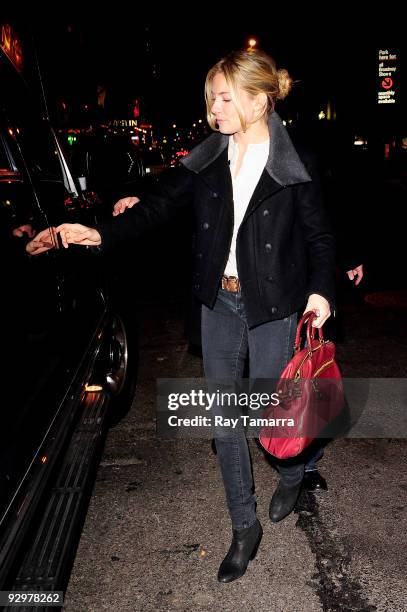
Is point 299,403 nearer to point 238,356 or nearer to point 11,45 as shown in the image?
point 238,356

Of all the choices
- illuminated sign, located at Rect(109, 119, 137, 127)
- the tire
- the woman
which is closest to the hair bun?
the woman

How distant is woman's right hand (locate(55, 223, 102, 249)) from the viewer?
2.42m

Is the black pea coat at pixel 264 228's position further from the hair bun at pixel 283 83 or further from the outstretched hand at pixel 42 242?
the outstretched hand at pixel 42 242

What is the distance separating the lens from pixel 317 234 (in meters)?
2.47

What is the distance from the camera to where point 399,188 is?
21.4m

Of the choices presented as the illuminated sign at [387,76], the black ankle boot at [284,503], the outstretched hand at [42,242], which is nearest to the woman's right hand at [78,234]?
the outstretched hand at [42,242]

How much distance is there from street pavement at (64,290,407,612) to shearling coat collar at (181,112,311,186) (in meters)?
1.11

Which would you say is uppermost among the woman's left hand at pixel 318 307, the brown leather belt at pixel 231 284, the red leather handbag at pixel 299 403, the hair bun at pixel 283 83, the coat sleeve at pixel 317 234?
the hair bun at pixel 283 83

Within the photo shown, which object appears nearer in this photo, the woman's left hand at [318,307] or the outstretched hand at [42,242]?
the woman's left hand at [318,307]

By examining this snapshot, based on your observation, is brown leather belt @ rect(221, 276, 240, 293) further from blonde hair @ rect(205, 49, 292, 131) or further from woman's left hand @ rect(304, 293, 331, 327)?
blonde hair @ rect(205, 49, 292, 131)

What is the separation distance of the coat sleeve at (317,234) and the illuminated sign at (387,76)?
1625 inches

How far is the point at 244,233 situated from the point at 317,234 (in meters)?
0.31

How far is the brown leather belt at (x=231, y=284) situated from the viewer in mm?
2498

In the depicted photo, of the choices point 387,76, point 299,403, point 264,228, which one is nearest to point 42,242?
point 264,228
